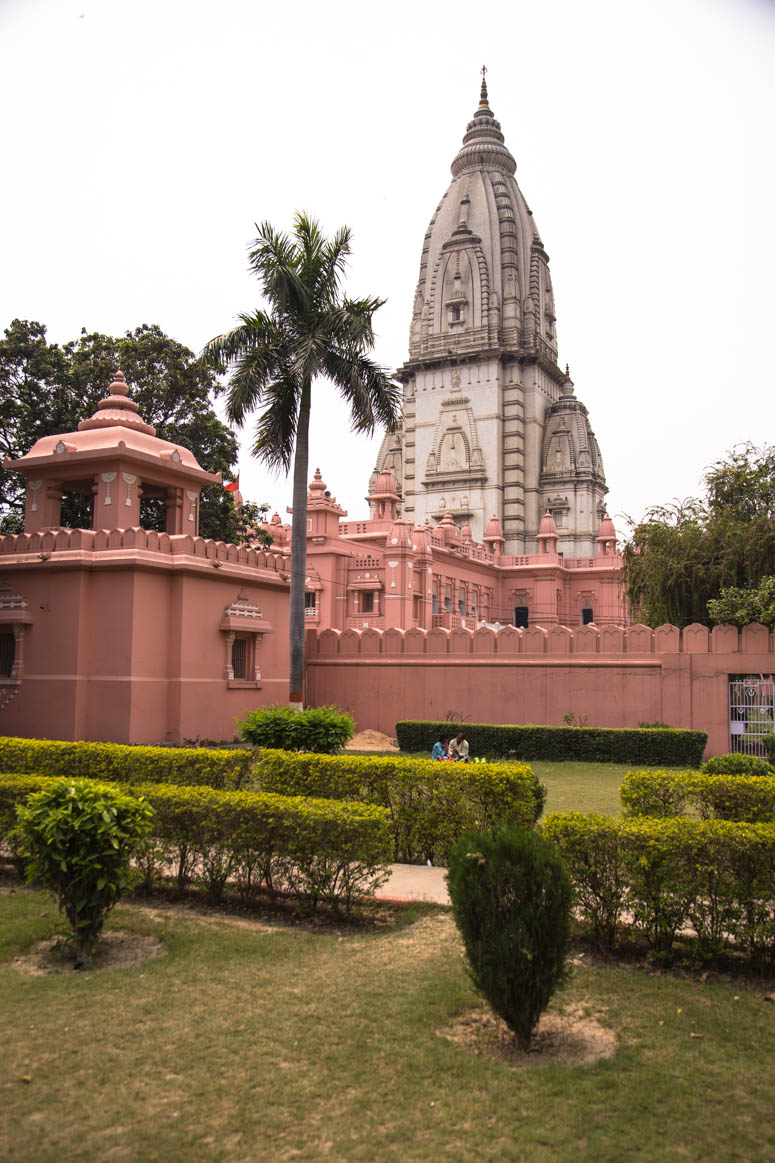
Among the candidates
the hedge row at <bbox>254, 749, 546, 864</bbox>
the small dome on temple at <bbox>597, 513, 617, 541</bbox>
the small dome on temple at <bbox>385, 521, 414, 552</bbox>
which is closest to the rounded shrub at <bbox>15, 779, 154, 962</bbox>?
the hedge row at <bbox>254, 749, 546, 864</bbox>

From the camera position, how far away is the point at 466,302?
57.2 meters

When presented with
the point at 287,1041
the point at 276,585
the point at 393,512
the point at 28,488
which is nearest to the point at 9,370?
the point at 28,488

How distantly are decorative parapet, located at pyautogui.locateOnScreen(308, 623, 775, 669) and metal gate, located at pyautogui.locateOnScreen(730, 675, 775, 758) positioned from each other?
513mm

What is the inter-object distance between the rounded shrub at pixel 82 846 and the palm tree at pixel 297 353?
11.5 m

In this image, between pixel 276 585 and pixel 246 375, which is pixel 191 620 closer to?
pixel 276 585

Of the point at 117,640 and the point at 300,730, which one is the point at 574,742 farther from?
Answer: the point at 117,640

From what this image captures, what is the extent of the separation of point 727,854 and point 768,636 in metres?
14.7

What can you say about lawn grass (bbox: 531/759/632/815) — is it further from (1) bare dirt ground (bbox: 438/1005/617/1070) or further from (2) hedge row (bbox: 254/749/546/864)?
(1) bare dirt ground (bbox: 438/1005/617/1070)

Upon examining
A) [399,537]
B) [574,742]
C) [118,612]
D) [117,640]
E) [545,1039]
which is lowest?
[545,1039]

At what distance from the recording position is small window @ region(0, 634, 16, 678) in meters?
18.9

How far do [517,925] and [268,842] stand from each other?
3.21 metres

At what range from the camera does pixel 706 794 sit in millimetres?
9102

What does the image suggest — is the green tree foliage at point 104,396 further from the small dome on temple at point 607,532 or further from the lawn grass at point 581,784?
the small dome on temple at point 607,532

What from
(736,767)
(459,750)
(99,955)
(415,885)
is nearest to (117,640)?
(459,750)
